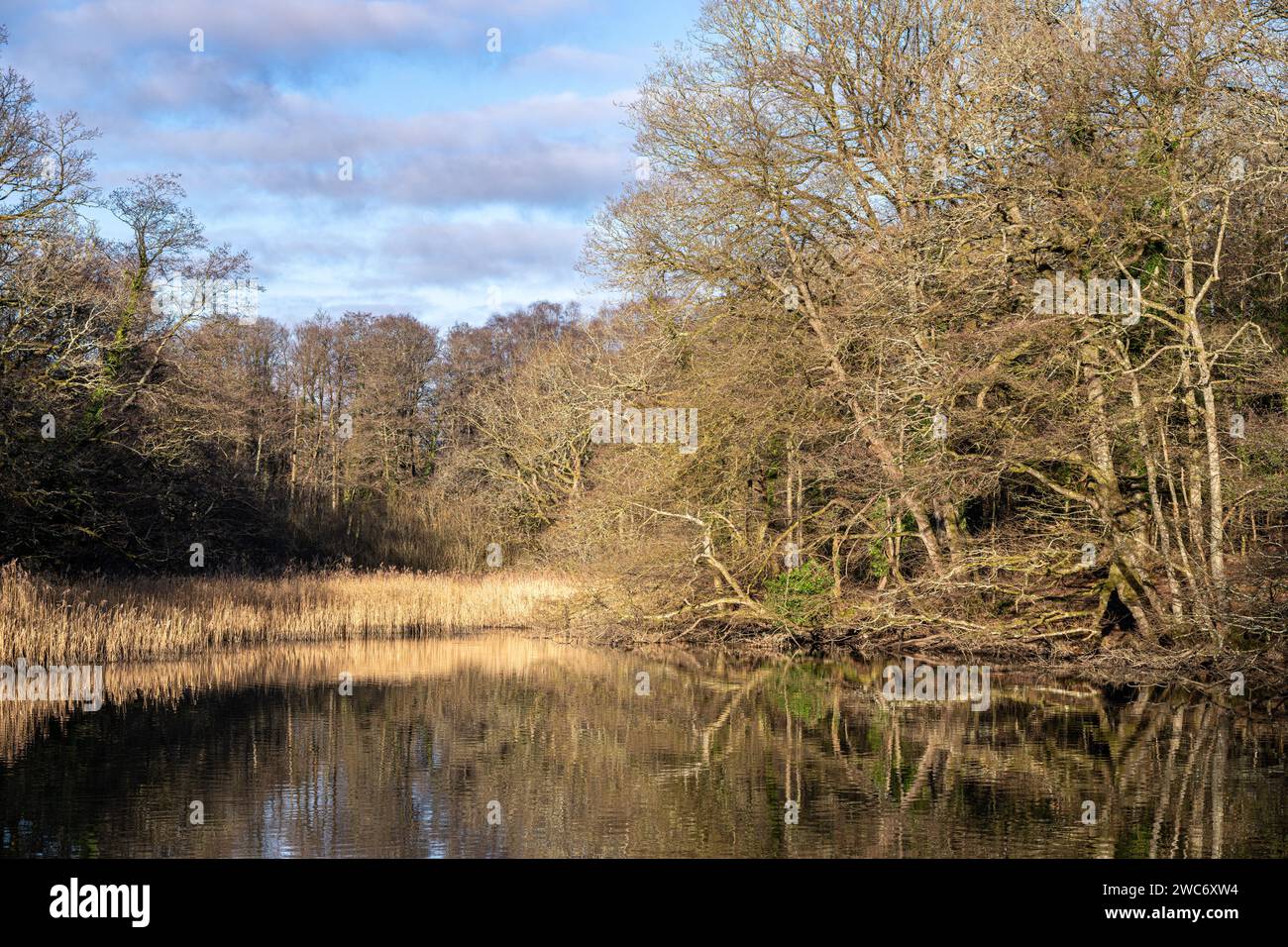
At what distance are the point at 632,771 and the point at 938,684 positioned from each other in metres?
6.45

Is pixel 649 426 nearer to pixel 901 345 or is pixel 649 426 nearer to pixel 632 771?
pixel 901 345

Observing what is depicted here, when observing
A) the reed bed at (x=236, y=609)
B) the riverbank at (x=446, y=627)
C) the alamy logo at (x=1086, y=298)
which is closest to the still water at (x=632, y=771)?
the riverbank at (x=446, y=627)

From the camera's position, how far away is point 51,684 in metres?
15.7

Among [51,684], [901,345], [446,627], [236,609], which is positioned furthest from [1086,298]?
[236,609]

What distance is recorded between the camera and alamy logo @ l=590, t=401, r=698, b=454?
64.0 feet

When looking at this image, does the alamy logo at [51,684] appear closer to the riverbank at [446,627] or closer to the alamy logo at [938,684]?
the riverbank at [446,627]

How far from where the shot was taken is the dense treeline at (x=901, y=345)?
1428cm

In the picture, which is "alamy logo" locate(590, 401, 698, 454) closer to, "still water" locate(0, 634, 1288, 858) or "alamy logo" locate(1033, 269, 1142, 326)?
"still water" locate(0, 634, 1288, 858)

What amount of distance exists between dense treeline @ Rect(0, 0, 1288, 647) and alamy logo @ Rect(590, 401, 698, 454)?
160 millimetres

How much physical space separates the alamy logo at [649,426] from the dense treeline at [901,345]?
0.16 meters
